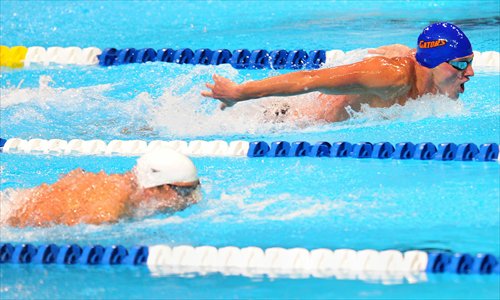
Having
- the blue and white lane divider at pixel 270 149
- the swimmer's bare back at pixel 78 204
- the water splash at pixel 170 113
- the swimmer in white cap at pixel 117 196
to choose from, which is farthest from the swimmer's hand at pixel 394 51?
the swimmer's bare back at pixel 78 204

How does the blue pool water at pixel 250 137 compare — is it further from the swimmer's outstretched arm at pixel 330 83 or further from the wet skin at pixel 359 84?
the swimmer's outstretched arm at pixel 330 83

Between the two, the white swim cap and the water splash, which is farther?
the water splash

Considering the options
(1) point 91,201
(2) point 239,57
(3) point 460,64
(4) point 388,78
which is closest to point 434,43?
(3) point 460,64

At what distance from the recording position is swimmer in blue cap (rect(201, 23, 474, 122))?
15.5ft

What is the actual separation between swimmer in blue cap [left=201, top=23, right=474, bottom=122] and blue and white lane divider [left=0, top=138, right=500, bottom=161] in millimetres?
271

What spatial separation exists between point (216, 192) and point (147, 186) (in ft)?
1.66

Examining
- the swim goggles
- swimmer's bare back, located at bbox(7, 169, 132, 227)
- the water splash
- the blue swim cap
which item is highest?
the blue swim cap

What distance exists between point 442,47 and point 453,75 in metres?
0.15

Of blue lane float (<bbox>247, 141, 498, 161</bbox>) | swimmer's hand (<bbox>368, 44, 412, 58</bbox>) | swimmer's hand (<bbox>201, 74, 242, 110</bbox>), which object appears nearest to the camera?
swimmer's hand (<bbox>201, 74, 242, 110</bbox>)

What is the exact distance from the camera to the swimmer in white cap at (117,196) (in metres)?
3.94

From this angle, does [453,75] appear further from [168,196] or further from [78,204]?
[78,204]

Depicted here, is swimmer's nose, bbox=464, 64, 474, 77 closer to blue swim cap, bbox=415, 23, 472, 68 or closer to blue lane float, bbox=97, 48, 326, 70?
blue swim cap, bbox=415, 23, 472, 68

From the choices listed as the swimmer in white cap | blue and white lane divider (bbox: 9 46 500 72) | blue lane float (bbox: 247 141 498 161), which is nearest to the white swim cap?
the swimmer in white cap

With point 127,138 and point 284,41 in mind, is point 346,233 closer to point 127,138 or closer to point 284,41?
point 127,138
